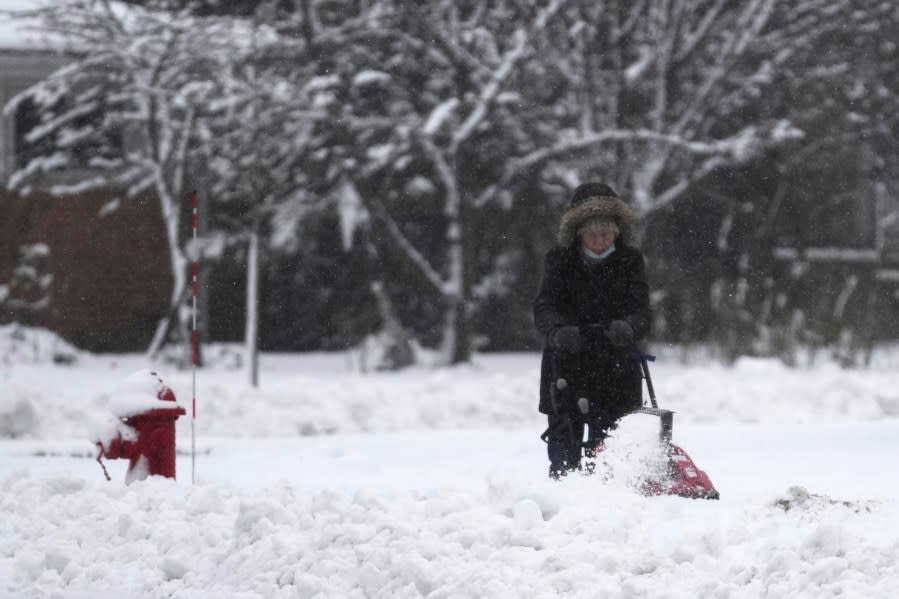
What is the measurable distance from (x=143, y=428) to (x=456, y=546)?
2.42 meters

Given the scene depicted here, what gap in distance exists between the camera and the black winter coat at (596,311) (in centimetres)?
725

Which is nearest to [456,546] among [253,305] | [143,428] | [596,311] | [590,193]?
[596,311]

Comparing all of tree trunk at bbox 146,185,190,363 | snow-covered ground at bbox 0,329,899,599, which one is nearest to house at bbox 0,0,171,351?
tree trunk at bbox 146,185,190,363

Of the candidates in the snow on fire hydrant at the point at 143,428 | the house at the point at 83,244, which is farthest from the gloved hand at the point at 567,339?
the house at the point at 83,244

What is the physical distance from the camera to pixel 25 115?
66.2ft

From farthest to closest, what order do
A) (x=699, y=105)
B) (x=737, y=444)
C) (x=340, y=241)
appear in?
(x=340, y=241), (x=699, y=105), (x=737, y=444)

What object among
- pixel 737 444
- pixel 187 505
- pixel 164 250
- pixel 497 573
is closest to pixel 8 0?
pixel 164 250

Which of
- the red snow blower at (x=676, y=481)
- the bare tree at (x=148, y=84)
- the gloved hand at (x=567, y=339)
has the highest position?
the bare tree at (x=148, y=84)

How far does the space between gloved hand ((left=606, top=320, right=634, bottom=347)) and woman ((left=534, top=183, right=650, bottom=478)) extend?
29 cm

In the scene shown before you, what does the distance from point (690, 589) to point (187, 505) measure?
267 cm

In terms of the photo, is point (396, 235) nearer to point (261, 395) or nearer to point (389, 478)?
point (261, 395)

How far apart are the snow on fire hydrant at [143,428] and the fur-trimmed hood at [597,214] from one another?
2085mm

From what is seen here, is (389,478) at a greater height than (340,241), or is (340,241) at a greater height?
(340,241)

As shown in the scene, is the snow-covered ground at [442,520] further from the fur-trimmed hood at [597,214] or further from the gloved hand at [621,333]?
the fur-trimmed hood at [597,214]
